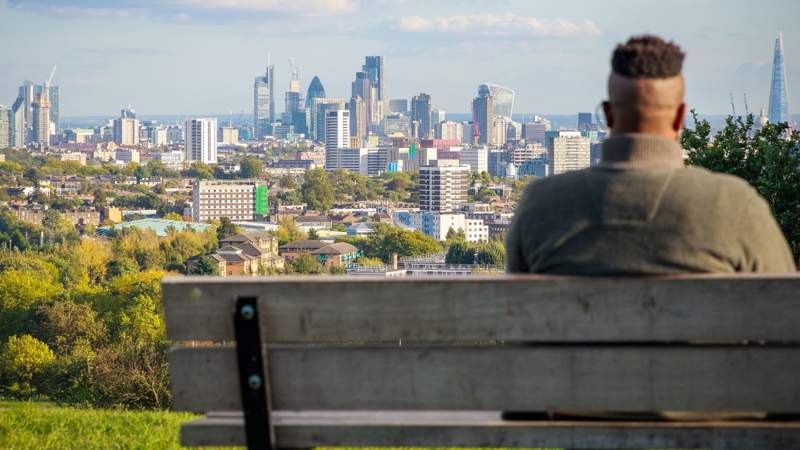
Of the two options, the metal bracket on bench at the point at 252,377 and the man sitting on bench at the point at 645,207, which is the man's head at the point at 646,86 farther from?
the metal bracket on bench at the point at 252,377

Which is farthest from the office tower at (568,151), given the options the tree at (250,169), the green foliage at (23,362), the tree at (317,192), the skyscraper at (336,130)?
the green foliage at (23,362)

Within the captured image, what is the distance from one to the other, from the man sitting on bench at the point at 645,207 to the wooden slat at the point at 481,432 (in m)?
0.24

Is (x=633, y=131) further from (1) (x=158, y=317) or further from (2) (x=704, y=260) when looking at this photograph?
(1) (x=158, y=317)

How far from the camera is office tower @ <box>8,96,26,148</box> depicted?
194 metres

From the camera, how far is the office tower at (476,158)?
6663 inches

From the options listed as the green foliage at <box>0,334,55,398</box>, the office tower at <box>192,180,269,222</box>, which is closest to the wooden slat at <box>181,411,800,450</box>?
the green foliage at <box>0,334,55,398</box>

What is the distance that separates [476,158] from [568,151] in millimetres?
22946

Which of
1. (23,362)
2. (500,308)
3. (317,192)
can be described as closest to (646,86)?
(500,308)

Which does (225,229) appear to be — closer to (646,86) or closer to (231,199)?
(231,199)

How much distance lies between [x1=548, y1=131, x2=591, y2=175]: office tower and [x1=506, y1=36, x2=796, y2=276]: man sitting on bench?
144 m

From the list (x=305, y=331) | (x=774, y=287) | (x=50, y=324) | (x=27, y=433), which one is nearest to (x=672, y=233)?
(x=774, y=287)

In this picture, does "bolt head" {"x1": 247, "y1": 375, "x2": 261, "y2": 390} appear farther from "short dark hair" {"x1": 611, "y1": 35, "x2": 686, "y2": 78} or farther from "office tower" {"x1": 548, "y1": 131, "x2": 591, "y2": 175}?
"office tower" {"x1": 548, "y1": 131, "x2": 591, "y2": 175}

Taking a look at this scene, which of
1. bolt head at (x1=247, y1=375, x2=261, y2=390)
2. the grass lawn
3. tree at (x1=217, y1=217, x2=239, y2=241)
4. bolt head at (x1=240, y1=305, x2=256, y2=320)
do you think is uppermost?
bolt head at (x1=240, y1=305, x2=256, y2=320)

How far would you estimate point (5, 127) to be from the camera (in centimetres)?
19162
